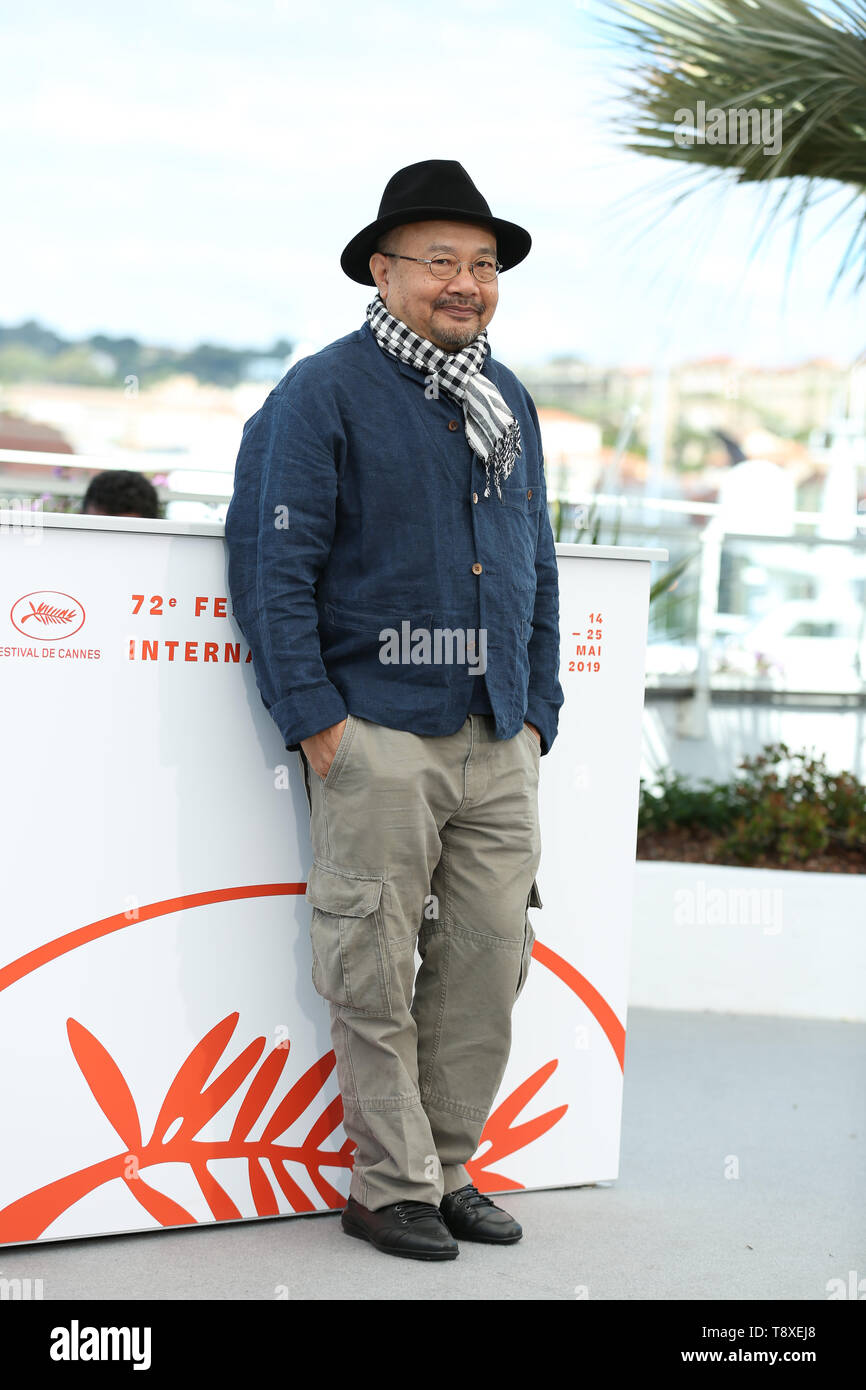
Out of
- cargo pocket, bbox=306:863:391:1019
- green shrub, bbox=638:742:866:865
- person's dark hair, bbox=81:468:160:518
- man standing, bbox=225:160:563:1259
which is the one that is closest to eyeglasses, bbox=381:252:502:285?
man standing, bbox=225:160:563:1259

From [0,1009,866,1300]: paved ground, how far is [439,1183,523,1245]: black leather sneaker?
0.09 feet

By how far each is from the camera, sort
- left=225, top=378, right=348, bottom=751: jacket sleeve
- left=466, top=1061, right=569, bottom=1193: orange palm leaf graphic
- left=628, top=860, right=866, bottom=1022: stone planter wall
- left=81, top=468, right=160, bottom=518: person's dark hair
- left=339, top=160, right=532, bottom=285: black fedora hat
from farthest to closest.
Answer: left=628, top=860, right=866, bottom=1022: stone planter wall → left=81, top=468, right=160, bottom=518: person's dark hair → left=466, top=1061, right=569, bottom=1193: orange palm leaf graphic → left=339, top=160, right=532, bottom=285: black fedora hat → left=225, top=378, right=348, bottom=751: jacket sleeve

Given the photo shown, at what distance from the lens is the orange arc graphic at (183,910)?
2346 mm

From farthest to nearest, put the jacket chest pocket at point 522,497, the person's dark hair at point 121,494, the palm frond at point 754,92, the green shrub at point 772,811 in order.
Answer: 1. the green shrub at point 772,811
2. the palm frond at point 754,92
3. the person's dark hair at point 121,494
4. the jacket chest pocket at point 522,497

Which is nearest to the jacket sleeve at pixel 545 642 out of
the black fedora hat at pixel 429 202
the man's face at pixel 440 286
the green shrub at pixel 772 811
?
the man's face at pixel 440 286

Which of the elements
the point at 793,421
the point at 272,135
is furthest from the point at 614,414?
the point at 272,135

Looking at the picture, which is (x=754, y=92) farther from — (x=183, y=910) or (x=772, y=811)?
(x=183, y=910)

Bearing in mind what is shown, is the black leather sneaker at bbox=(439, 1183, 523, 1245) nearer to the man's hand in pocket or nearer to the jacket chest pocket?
the man's hand in pocket

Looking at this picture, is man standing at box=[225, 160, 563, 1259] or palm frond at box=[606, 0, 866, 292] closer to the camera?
man standing at box=[225, 160, 563, 1259]

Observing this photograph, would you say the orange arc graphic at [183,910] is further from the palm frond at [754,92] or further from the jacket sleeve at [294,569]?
the palm frond at [754,92]

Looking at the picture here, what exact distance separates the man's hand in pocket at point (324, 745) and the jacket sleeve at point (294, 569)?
2 centimetres

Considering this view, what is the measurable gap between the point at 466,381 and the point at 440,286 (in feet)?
0.56

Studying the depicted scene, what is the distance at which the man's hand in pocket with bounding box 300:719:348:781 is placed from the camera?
7.59 feet

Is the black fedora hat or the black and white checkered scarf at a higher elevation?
the black fedora hat
